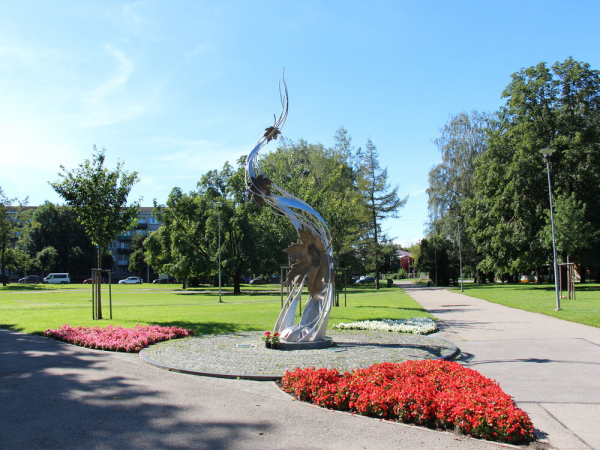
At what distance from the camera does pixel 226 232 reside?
143ft

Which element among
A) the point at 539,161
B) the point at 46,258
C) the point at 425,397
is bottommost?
the point at 425,397

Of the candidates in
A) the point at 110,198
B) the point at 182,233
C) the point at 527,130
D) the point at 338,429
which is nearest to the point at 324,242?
the point at 338,429

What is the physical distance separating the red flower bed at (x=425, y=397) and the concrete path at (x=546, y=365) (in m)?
0.55

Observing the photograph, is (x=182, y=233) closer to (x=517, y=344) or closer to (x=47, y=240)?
(x=517, y=344)

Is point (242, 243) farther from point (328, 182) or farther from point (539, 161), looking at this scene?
point (539, 161)

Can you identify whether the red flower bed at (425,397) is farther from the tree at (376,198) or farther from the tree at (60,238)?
the tree at (60,238)

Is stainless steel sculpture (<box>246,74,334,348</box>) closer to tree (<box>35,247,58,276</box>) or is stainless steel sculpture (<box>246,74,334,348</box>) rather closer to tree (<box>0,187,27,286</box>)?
tree (<box>0,187,27,286</box>)

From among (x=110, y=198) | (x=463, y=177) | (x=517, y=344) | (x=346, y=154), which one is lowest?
(x=517, y=344)

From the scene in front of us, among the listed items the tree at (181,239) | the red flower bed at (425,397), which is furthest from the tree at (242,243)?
the red flower bed at (425,397)

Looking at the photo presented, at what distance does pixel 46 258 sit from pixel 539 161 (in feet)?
232

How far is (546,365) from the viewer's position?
903cm

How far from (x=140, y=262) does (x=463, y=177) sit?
194ft

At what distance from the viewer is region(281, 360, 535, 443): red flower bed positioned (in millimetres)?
5191

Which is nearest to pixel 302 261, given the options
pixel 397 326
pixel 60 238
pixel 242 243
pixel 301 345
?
pixel 301 345
